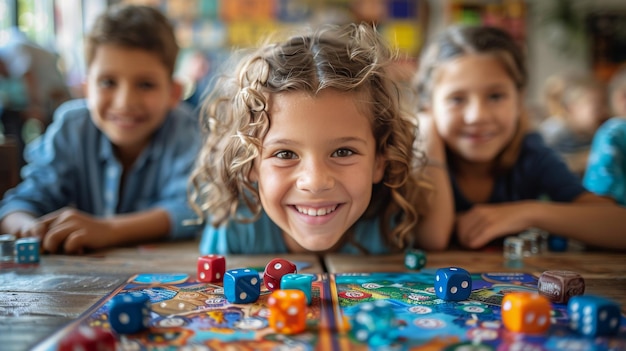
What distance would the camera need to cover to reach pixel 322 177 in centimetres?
93

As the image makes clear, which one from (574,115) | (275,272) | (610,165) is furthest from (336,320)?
(574,115)

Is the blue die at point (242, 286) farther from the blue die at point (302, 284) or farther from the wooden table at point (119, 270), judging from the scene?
the wooden table at point (119, 270)

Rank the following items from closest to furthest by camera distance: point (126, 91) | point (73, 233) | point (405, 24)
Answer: point (73, 233)
point (126, 91)
point (405, 24)

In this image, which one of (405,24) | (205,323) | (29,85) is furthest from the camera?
(405,24)

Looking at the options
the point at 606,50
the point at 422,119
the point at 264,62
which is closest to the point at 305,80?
the point at 264,62

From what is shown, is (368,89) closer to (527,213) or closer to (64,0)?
(527,213)

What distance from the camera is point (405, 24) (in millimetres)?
5281

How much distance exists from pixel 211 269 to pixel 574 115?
3.21m

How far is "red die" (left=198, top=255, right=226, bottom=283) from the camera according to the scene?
0.91 meters

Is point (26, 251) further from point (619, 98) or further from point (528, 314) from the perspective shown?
point (619, 98)

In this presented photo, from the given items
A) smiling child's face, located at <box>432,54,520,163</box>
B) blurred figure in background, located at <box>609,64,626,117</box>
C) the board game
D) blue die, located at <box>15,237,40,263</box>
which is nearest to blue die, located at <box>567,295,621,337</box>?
the board game

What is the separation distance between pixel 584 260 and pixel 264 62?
2.58ft

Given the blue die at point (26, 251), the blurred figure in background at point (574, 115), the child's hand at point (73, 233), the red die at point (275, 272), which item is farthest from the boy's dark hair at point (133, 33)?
the blurred figure in background at point (574, 115)

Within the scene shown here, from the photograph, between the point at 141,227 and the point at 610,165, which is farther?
the point at 610,165
